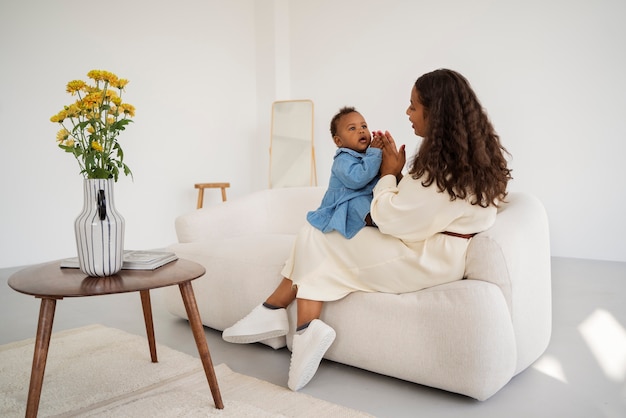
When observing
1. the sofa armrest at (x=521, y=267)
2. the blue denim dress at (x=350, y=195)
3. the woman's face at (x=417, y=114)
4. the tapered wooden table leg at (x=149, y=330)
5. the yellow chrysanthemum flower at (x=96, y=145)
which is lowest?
the tapered wooden table leg at (x=149, y=330)

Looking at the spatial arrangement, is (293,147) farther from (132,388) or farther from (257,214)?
(132,388)

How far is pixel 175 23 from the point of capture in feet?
16.5

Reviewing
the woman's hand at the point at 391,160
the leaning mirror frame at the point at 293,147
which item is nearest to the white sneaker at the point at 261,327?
the woman's hand at the point at 391,160

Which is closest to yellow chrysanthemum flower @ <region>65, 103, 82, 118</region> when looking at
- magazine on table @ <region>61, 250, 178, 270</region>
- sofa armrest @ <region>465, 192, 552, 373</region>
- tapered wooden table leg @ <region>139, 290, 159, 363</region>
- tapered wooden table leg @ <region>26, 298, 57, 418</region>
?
magazine on table @ <region>61, 250, 178, 270</region>

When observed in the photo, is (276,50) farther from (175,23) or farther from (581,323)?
(581,323)

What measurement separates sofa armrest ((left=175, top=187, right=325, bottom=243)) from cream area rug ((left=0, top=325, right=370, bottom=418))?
685 mm

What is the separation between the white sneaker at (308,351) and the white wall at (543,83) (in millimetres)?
3107

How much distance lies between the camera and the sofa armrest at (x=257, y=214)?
2.60 meters

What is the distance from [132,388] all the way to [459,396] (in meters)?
1.07

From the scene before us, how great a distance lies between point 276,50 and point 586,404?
4825 millimetres

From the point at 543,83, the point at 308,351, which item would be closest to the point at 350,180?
the point at 308,351

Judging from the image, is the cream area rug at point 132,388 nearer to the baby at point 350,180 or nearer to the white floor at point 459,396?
the white floor at point 459,396

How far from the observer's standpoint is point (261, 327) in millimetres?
1900

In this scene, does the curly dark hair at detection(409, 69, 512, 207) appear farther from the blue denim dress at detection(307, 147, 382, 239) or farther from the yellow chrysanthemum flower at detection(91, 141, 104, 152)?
the yellow chrysanthemum flower at detection(91, 141, 104, 152)
